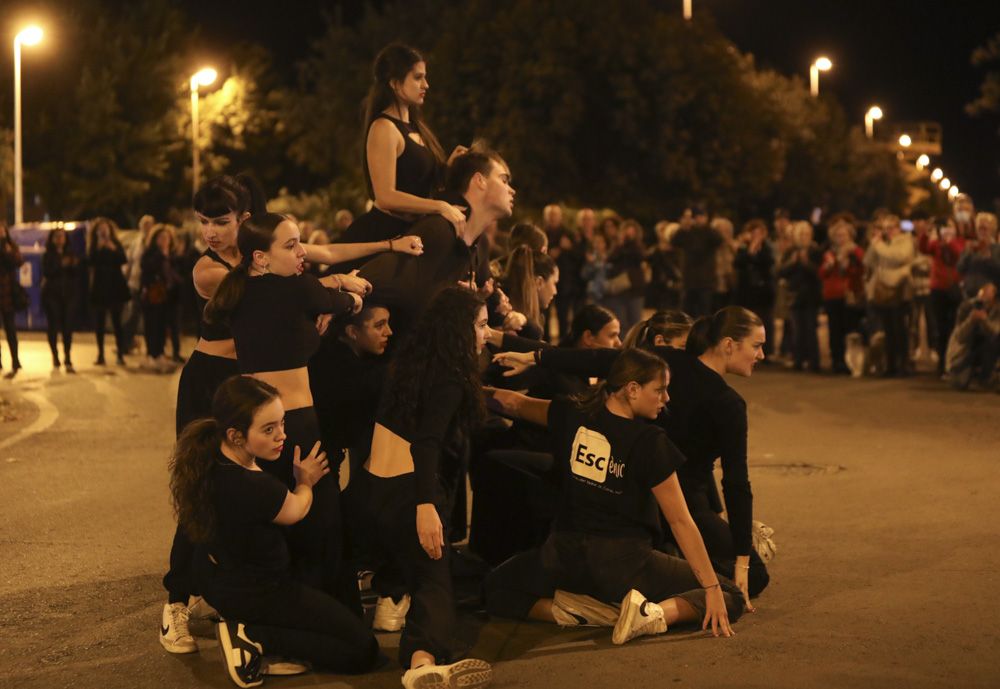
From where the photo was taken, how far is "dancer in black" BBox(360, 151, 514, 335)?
23.6 ft

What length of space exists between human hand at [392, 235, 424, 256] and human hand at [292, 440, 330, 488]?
115 cm

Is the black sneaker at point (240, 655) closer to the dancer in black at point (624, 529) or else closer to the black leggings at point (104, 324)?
the dancer in black at point (624, 529)

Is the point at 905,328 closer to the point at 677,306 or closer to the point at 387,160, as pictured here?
the point at 677,306

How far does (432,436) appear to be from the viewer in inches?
244

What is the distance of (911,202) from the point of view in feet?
299

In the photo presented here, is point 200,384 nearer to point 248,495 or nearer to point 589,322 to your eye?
point 248,495

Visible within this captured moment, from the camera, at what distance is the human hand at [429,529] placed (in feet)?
20.2

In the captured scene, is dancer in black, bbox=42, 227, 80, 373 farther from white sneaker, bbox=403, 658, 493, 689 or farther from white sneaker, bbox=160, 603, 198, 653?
white sneaker, bbox=403, 658, 493, 689

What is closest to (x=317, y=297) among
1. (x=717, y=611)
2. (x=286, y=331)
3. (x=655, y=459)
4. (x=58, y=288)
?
(x=286, y=331)

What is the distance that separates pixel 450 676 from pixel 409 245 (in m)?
2.20

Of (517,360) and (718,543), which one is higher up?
(517,360)

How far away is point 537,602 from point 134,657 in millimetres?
1734

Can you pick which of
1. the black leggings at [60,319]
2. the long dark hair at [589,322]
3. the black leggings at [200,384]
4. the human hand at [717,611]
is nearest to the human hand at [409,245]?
the black leggings at [200,384]

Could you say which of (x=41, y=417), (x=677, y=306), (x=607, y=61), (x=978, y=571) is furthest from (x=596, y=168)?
(x=978, y=571)
